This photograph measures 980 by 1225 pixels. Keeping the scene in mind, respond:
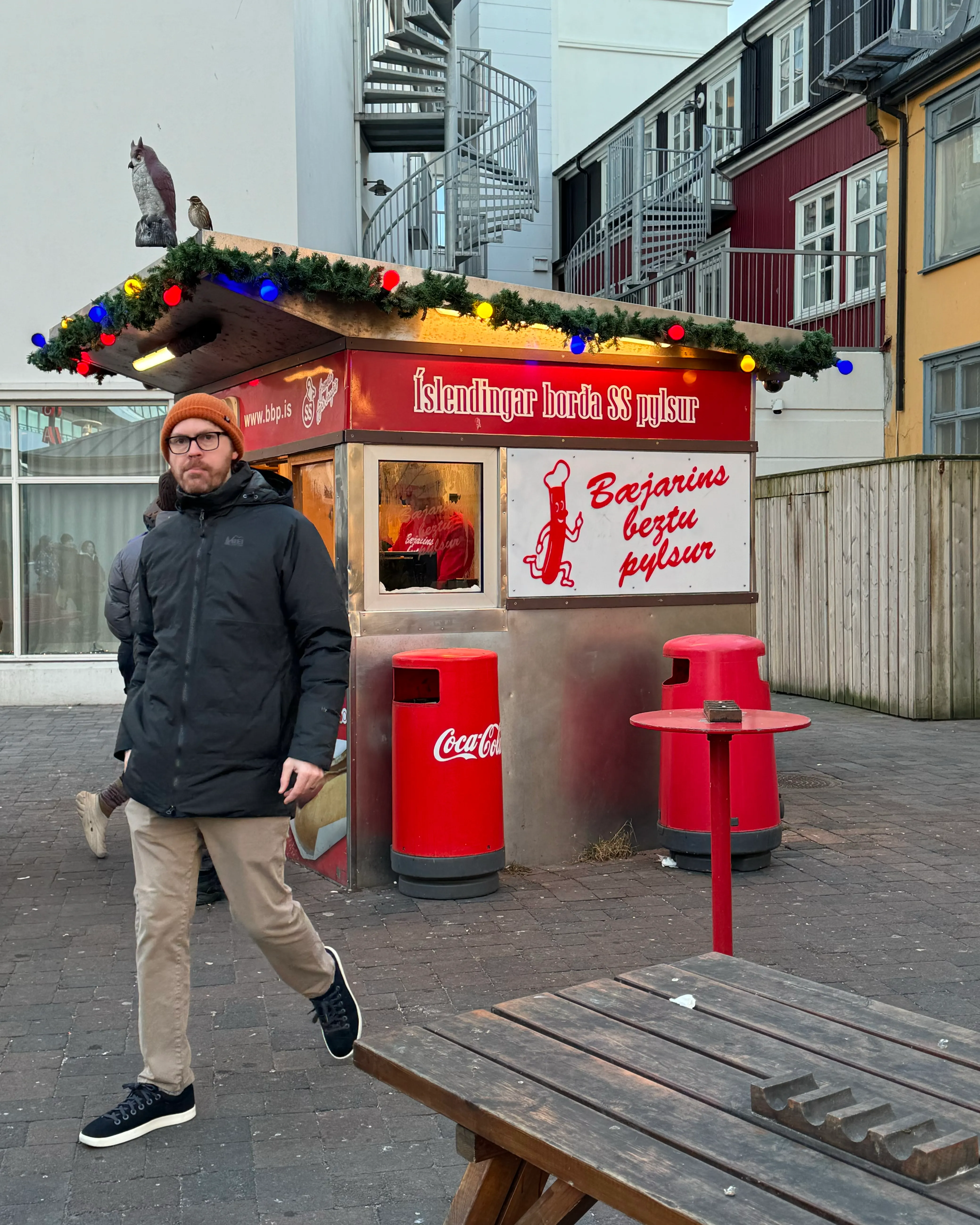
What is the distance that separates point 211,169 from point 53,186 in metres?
1.62

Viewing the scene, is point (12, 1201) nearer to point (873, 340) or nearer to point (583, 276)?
point (873, 340)

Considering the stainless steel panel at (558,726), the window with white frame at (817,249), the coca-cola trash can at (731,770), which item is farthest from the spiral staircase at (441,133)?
the coca-cola trash can at (731,770)

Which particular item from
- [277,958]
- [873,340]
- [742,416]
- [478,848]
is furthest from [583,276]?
[277,958]

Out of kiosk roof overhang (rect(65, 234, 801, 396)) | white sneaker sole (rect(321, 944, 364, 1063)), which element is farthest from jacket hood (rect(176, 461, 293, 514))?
kiosk roof overhang (rect(65, 234, 801, 396))

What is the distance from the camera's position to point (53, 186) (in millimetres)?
13531

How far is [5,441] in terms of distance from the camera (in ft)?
45.6

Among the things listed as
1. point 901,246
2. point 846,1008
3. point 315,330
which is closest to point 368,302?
point 315,330

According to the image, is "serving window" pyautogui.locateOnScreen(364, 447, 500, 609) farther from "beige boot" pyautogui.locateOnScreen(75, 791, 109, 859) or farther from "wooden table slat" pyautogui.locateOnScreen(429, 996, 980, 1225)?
"wooden table slat" pyautogui.locateOnScreen(429, 996, 980, 1225)

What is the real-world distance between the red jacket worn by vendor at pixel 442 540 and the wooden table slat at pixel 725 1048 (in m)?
3.97

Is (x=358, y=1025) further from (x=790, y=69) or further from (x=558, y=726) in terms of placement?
(x=790, y=69)

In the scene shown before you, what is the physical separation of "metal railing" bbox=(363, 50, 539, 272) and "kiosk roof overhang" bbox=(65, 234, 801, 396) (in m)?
10.0

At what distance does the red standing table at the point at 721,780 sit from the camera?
4.30 meters

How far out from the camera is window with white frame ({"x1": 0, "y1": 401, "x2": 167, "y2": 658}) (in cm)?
1395

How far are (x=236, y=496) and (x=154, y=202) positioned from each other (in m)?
3.53
